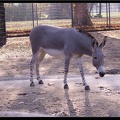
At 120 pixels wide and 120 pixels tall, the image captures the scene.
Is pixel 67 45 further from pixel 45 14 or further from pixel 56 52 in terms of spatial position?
pixel 45 14

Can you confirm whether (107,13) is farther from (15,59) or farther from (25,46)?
(15,59)

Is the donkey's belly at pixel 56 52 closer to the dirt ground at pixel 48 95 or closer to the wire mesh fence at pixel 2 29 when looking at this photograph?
the dirt ground at pixel 48 95

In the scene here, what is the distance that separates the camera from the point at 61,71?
8.11 meters

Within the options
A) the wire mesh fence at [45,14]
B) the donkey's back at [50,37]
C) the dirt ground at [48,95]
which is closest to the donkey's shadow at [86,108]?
the dirt ground at [48,95]

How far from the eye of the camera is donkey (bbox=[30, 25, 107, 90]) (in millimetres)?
5461

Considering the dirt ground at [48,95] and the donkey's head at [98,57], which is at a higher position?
the donkey's head at [98,57]

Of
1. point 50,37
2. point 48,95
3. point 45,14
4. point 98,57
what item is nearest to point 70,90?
point 48,95

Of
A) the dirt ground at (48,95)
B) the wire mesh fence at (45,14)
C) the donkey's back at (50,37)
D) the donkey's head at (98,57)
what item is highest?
the wire mesh fence at (45,14)

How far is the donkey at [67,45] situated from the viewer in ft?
17.9

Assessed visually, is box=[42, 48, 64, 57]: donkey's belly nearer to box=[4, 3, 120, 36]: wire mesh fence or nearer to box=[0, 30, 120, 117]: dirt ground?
box=[0, 30, 120, 117]: dirt ground

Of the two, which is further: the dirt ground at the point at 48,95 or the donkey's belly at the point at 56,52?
the donkey's belly at the point at 56,52

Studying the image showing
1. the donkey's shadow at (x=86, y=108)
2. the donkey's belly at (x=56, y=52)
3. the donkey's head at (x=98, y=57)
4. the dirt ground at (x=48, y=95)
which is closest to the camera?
the donkey's shadow at (x=86, y=108)

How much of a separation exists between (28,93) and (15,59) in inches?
191

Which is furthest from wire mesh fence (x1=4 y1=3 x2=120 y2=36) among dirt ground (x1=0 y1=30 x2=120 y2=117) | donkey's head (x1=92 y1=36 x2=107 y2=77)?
donkey's head (x1=92 y1=36 x2=107 y2=77)
